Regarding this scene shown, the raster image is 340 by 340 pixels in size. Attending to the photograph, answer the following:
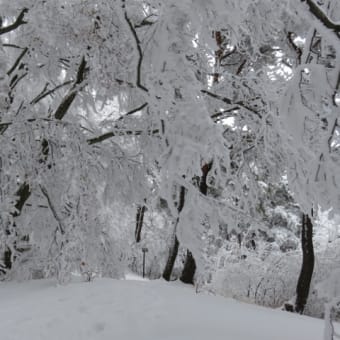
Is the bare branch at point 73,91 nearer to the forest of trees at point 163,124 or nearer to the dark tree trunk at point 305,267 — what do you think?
the forest of trees at point 163,124

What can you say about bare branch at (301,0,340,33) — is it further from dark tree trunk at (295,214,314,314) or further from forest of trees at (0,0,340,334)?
dark tree trunk at (295,214,314,314)

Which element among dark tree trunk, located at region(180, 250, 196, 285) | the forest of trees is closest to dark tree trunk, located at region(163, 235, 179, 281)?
dark tree trunk, located at region(180, 250, 196, 285)

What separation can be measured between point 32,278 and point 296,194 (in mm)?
4502

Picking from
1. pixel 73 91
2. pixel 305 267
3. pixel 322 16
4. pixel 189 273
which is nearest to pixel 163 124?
pixel 322 16

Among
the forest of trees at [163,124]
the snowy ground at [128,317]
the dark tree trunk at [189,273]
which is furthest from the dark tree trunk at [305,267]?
the snowy ground at [128,317]

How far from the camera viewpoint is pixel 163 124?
2949 millimetres

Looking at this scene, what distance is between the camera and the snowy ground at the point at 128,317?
150 inches

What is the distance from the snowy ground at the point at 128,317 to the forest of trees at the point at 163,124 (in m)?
0.45

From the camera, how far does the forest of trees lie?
2.41 metres

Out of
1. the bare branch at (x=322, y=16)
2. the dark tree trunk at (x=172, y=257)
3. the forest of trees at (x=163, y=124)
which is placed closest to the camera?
the bare branch at (x=322, y=16)

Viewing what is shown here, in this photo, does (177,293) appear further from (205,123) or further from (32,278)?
(205,123)

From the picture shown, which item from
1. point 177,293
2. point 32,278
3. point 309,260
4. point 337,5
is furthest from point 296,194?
point 309,260

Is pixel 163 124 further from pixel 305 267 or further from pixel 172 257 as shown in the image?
pixel 172 257

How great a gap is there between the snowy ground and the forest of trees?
45cm
